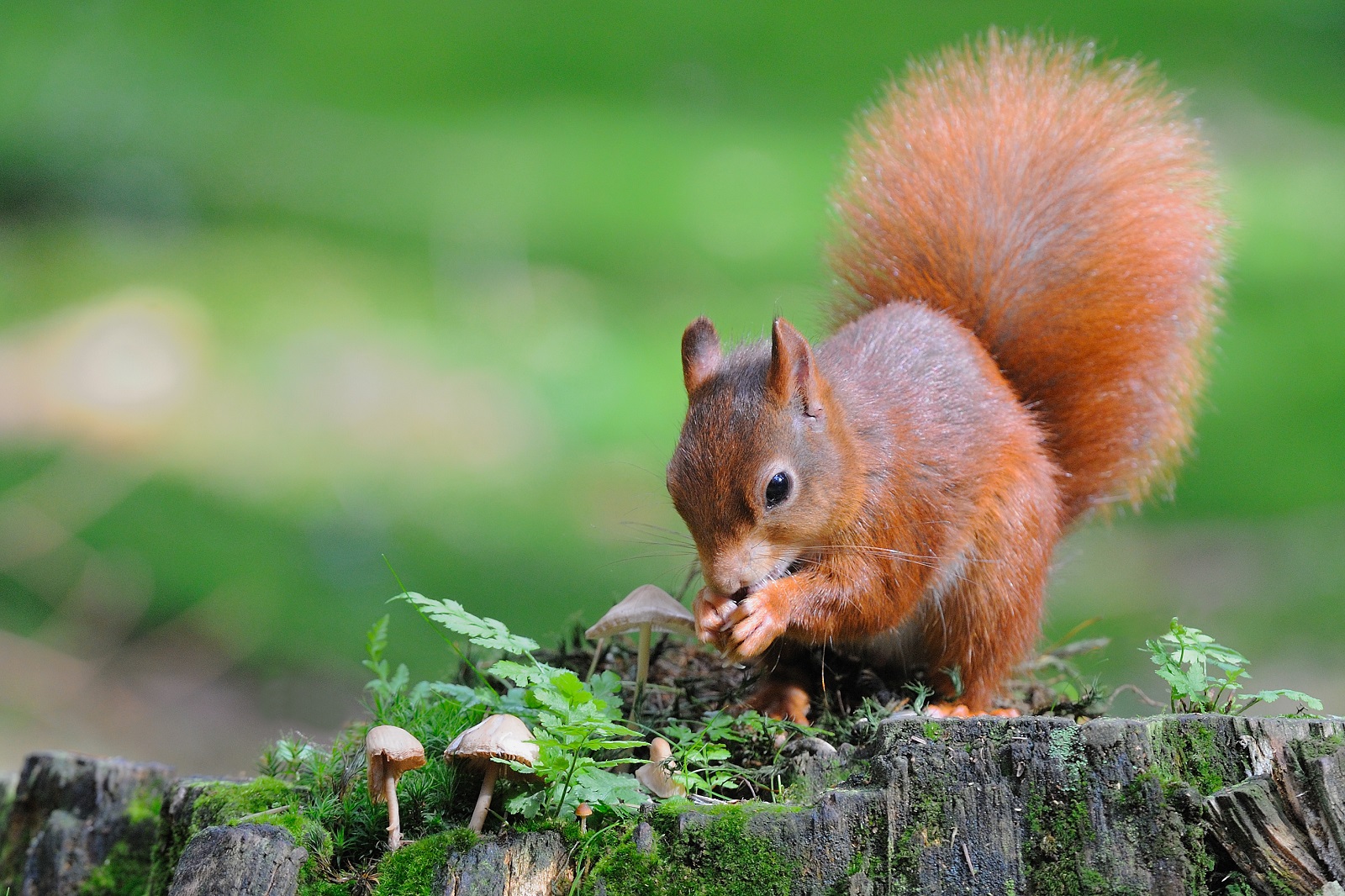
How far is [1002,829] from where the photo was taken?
1625mm

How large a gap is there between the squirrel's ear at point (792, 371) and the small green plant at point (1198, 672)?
67cm

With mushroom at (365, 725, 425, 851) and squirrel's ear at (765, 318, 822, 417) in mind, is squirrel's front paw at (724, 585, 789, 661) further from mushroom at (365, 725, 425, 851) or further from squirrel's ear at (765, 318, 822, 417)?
mushroom at (365, 725, 425, 851)

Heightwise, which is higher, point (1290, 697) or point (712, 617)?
point (712, 617)

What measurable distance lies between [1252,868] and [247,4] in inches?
325

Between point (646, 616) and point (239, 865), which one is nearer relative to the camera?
point (239, 865)

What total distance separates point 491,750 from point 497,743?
12mm

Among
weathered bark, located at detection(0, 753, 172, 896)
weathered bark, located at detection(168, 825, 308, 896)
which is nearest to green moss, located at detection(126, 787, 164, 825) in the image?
weathered bark, located at detection(0, 753, 172, 896)

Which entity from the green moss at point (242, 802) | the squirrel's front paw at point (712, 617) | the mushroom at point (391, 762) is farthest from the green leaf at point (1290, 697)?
the green moss at point (242, 802)

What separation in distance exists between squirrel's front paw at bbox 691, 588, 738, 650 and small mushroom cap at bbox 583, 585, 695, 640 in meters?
0.02

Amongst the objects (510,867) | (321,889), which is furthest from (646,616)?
(321,889)

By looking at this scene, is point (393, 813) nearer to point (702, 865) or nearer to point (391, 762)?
point (391, 762)

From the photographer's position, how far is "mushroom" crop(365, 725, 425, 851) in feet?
5.41

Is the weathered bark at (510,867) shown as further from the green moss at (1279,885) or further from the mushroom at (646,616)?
the green moss at (1279,885)

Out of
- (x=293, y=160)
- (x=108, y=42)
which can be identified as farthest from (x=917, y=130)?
(x=108, y=42)
